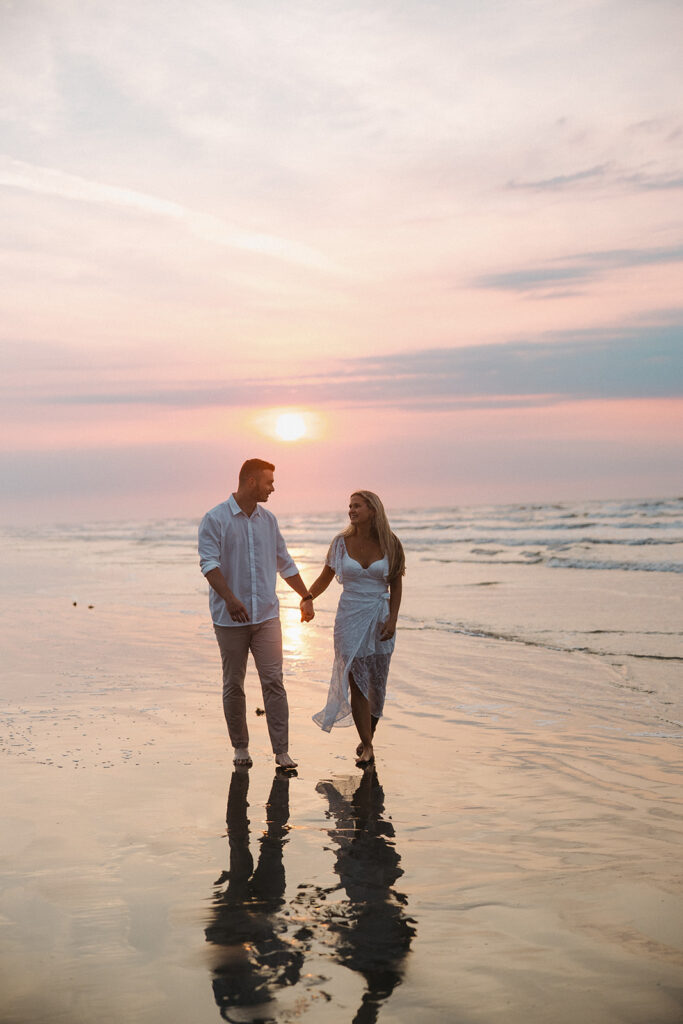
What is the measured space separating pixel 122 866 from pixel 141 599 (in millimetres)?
14433

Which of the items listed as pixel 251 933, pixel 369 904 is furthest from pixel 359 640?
pixel 251 933

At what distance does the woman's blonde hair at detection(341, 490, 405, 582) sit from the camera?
24.3 feet

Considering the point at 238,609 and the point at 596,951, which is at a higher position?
the point at 238,609

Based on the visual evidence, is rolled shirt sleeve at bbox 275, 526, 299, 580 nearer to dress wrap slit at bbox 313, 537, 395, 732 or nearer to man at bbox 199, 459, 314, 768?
man at bbox 199, 459, 314, 768

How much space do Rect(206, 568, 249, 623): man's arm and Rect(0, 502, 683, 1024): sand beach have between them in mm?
1133

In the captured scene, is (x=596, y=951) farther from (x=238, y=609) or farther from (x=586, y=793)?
(x=238, y=609)

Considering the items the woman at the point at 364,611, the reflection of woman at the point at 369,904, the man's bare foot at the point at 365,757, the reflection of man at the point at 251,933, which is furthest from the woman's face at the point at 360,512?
the reflection of man at the point at 251,933

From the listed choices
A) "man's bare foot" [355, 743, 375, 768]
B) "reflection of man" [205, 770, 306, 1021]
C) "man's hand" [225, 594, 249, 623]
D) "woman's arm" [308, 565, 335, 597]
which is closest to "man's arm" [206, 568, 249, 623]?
"man's hand" [225, 594, 249, 623]

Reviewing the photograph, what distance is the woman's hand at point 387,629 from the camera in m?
7.40

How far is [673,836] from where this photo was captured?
527cm

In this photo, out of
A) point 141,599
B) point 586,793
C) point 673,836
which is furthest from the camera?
point 141,599

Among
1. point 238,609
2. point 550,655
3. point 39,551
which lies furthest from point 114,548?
point 238,609

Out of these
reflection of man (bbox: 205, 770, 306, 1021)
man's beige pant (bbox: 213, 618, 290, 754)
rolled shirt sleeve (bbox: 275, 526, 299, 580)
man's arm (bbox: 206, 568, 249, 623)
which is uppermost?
rolled shirt sleeve (bbox: 275, 526, 299, 580)

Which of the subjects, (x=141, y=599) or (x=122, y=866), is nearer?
(x=122, y=866)
